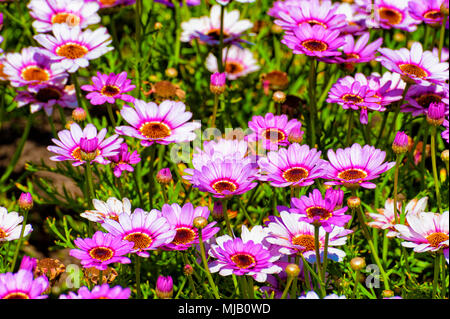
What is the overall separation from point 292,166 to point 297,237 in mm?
172

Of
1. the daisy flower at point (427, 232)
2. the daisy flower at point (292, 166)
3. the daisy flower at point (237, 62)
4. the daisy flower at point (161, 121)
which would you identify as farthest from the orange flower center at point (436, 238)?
the daisy flower at point (237, 62)

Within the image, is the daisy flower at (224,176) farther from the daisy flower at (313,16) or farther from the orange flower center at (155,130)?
the daisy flower at (313,16)

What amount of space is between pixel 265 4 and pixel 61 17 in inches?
42.5

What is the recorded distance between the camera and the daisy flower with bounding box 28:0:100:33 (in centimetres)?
214

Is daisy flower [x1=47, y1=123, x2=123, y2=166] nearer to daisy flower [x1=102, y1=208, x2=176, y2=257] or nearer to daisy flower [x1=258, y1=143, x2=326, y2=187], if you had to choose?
daisy flower [x1=102, y1=208, x2=176, y2=257]

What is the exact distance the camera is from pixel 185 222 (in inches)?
60.7

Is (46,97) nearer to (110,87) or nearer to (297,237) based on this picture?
(110,87)

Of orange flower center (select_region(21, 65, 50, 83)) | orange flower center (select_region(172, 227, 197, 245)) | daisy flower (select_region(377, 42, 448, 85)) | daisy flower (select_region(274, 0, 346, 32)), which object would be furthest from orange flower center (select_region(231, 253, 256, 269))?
orange flower center (select_region(21, 65, 50, 83))

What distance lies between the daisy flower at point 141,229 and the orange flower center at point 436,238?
22.6 inches

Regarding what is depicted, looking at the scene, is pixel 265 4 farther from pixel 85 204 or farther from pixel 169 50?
pixel 85 204

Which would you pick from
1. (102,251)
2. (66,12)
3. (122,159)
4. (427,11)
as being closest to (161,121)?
(122,159)

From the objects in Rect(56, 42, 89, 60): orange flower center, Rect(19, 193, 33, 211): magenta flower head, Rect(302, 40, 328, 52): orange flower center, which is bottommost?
Rect(19, 193, 33, 211): magenta flower head

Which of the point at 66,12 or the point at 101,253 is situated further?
the point at 66,12

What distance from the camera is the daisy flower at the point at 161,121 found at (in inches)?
68.8
